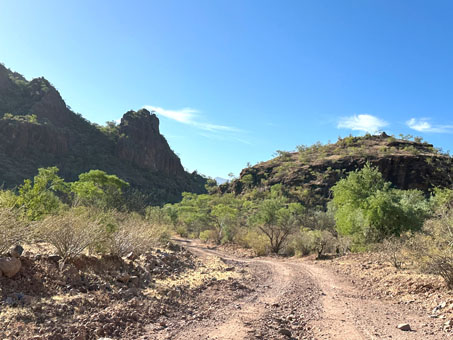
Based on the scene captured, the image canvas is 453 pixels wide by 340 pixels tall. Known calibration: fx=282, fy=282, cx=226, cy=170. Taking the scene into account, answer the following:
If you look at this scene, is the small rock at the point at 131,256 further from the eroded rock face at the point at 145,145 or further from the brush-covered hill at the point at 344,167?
the eroded rock face at the point at 145,145

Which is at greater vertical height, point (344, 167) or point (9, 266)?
point (344, 167)

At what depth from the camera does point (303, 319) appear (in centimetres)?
563

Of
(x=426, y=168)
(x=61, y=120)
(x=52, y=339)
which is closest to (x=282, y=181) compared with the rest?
(x=426, y=168)

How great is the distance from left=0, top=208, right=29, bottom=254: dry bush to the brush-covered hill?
5002 centimetres

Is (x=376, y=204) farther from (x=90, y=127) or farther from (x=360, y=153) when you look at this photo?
(x=90, y=127)

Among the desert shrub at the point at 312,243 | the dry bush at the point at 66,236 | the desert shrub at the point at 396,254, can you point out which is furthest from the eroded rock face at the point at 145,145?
the desert shrub at the point at 396,254

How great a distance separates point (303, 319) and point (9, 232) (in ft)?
19.5

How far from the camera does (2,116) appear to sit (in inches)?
2761

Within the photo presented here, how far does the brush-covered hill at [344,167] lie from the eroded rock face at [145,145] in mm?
34152

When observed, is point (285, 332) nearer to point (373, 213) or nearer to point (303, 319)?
point (303, 319)

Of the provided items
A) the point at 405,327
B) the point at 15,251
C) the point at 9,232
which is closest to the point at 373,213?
the point at 405,327

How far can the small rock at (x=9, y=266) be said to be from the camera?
4.88 m

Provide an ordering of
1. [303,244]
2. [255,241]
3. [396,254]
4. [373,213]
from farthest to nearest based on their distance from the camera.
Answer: [255,241]
[303,244]
[373,213]
[396,254]

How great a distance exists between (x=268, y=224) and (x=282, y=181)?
133ft
